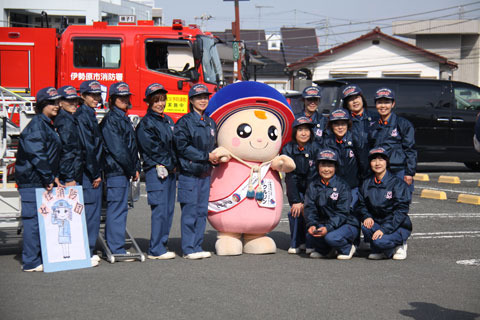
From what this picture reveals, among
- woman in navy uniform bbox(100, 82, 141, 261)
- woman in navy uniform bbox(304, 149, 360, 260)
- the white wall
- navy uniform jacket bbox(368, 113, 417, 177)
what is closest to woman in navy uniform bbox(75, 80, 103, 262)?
woman in navy uniform bbox(100, 82, 141, 261)

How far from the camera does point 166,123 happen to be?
8078mm

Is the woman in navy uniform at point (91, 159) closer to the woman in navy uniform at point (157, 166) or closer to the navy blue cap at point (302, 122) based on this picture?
the woman in navy uniform at point (157, 166)

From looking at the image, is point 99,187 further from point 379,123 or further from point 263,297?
point 379,123

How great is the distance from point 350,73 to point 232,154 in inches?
1361

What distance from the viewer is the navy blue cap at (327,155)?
795 centimetres

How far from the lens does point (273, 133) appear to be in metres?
8.32

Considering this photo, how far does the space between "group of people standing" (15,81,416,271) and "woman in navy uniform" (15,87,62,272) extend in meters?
0.01

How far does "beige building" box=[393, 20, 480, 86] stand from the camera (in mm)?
45812

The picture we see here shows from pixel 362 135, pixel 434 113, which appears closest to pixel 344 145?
pixel 362 135

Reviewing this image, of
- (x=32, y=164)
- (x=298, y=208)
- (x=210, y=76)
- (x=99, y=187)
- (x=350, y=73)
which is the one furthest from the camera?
(x=350, y=73)

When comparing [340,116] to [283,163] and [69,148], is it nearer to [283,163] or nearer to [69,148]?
[283,163]

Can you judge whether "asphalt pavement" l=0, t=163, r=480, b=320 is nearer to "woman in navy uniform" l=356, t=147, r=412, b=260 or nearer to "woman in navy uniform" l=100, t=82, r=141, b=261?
"woman in navy uniform" l=356, t=147, r=412, b=260

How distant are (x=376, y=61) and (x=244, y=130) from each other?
34751mm

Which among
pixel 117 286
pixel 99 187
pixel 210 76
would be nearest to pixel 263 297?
pixel 117 286
